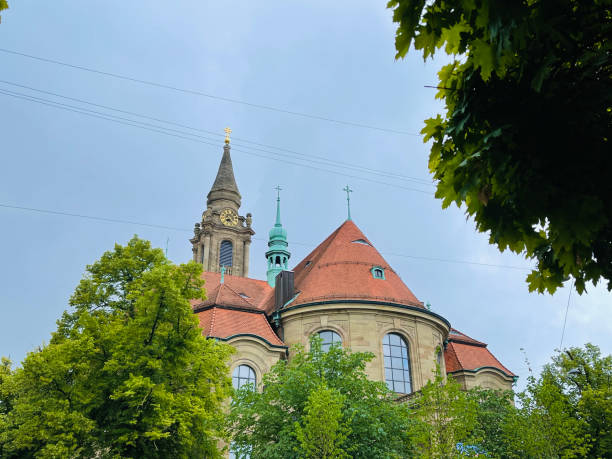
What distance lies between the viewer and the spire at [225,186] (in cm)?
5875

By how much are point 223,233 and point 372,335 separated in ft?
96.2

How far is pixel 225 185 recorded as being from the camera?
59469 millimetres

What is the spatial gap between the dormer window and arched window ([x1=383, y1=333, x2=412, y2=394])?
12.1 feet

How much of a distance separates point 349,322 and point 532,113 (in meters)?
26.2

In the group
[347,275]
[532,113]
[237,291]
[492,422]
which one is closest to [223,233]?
[237,291]

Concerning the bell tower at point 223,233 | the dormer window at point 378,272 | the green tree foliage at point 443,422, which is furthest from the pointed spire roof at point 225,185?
the green tree foliage at point 443,422

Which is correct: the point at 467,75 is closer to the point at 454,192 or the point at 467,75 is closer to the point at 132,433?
the point at 454,192

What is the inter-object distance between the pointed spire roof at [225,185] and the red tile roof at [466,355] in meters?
29.6

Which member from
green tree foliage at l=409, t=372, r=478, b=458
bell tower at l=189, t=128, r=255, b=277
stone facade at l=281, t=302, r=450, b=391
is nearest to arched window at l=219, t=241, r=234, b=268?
bell tower at l=189, t=128, r=255, b=277

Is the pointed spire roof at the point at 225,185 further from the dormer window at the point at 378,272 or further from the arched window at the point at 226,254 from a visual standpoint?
the dormer window at the point at 378,272

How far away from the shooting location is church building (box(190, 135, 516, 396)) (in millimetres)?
28391

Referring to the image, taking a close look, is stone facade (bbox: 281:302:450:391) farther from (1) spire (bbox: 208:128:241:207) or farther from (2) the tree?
(1) spire (bbox: 208:128:241:207)

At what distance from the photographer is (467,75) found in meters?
4.00

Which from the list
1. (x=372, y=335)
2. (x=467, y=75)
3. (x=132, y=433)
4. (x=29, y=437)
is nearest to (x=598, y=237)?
(x=467, y=75)
